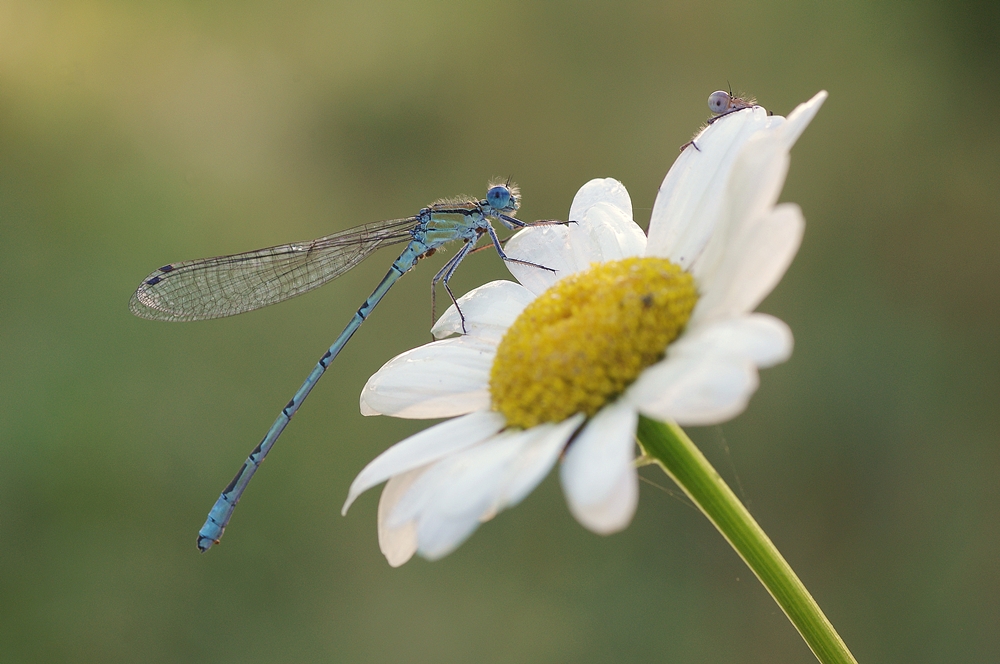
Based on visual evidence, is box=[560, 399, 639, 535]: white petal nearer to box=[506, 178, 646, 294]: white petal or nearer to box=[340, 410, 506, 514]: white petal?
box=[340, 410, 506, 514]: white petal

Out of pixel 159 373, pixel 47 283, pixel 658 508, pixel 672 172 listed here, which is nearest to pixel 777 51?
pixel 658 508

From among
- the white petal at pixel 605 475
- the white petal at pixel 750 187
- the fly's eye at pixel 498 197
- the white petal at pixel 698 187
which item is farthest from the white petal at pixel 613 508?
the fly's eye at pixel 498 197

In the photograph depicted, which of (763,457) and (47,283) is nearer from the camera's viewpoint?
(763,457)

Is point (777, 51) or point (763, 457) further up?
Answer: point (777, 51)

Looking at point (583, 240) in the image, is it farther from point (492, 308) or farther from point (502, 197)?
point (502, 197)

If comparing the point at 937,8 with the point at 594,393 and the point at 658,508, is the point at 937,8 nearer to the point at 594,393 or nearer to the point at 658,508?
the point at 658,508

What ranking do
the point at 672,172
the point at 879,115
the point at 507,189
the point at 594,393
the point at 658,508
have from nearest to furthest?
the point at 594,393 < the point at 672,172 < the point at 507,189 < the point at 658,508 < the point at 879,115

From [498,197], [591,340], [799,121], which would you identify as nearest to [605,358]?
[591,340]

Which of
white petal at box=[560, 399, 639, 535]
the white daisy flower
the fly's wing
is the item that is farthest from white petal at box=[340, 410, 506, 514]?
the fly's wing
